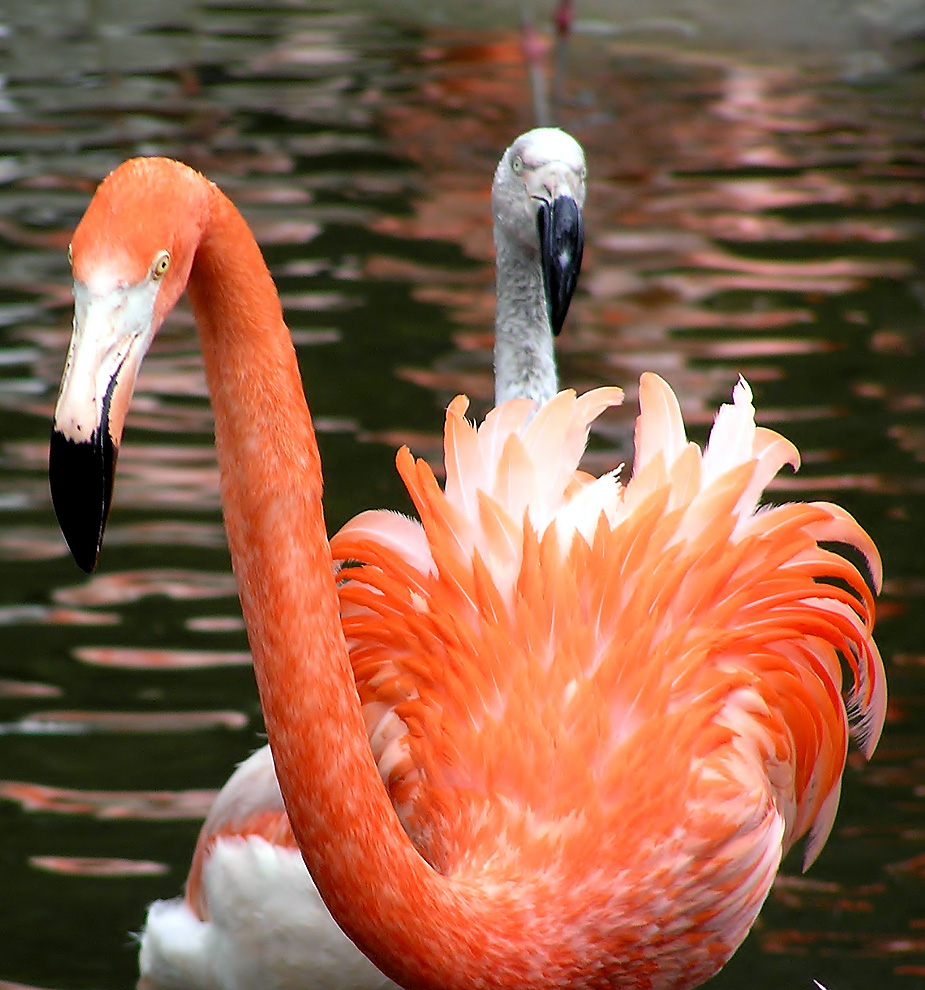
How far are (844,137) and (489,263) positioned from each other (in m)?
3.30

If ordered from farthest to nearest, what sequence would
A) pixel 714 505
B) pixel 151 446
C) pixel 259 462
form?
pixel 151 446 → pixel 714 505 → pixel 259 462

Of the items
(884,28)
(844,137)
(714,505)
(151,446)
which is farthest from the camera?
(884,28)

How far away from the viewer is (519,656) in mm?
2848

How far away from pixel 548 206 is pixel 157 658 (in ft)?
6.24

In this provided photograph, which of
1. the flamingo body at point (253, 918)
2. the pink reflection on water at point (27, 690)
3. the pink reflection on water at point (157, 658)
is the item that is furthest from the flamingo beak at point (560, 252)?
the pink reflection on water at point (27, 690)

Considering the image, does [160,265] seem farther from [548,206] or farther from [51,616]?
[51,616]

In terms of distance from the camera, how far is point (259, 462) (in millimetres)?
2211

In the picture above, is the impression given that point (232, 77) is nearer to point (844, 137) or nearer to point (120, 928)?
point (844, 137)

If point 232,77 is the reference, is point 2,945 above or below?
below

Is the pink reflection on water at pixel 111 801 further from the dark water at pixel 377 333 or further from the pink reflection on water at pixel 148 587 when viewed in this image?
the pink reflection on water at pixel 148 587

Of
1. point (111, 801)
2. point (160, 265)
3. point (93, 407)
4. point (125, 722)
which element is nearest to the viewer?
point (93, 407)

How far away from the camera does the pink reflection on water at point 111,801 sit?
4.25 meters

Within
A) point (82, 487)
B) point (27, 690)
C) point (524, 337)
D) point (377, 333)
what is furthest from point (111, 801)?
point (377, 333)

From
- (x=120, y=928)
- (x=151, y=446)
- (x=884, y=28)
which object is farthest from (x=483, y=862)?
(x=884, y=28)
